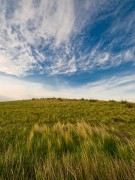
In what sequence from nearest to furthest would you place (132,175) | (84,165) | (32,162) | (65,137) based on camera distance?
(132,175) → (84,165) → (32,162) → (65,137)

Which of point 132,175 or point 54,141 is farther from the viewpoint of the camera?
point 54,141

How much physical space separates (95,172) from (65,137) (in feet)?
6.07

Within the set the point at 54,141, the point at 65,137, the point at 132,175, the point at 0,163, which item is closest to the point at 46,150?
the point at 54,141

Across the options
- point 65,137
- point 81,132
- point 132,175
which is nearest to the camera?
point 132,175

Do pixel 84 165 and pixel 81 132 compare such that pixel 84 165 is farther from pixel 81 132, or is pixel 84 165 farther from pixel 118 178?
pixel 81 132

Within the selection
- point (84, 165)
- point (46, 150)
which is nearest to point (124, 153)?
point (84, 165)

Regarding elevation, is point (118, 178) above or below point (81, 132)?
below

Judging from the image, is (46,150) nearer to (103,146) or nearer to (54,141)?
(54,141)

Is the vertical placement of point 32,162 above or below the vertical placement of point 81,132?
below

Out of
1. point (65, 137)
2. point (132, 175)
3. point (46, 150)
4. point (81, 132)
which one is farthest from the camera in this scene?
point (81, 132)

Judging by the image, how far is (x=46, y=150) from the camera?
124 inches

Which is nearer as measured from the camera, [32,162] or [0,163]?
[0,163]

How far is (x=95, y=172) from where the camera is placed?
2.04 metres

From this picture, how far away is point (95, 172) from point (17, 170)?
36.6 inches
